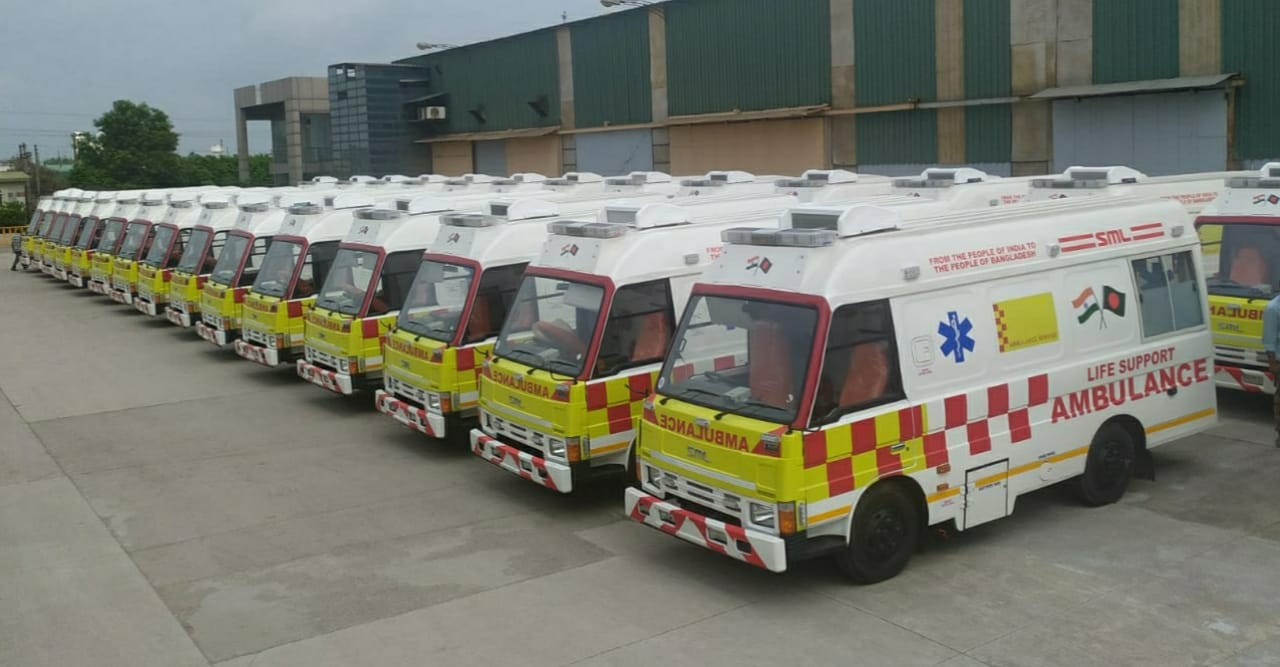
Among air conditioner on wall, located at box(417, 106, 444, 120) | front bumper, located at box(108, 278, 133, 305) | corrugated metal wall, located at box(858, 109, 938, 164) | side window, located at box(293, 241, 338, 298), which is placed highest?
air conditioner on wall, located at box(417, 106, 444, 120)

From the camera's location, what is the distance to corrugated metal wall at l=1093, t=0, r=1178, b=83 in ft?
65.6

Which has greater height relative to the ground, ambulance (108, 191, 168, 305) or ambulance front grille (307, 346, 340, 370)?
ambulance (108, 191, 168, 305)

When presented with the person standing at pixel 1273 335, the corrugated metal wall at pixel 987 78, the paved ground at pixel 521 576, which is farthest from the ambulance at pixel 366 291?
the corrugated metal wall at pixel 987 78

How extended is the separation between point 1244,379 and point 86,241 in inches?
1005

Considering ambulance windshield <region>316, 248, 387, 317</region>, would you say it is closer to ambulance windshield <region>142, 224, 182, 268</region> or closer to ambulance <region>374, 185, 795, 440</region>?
ambulance <region>374, 185, 795, 440</region>

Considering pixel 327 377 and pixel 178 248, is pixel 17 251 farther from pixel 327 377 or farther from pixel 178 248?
pixel 327 377

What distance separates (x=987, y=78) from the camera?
23.3 m

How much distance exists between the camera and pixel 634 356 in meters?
10.1

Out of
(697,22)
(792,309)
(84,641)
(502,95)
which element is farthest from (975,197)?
(502,95)

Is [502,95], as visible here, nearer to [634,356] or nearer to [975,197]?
[975,197]

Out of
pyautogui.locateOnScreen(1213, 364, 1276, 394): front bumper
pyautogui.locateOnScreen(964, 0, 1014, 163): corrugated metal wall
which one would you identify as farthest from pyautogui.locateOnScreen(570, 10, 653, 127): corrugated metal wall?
pyautogui.locateOnScreen(1213, 364, 1276, 394): front bumper

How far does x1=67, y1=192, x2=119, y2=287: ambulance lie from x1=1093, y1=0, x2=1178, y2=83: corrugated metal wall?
21.5m

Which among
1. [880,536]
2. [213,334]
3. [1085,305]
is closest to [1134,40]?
[1085,305]

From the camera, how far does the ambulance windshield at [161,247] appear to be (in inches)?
867
